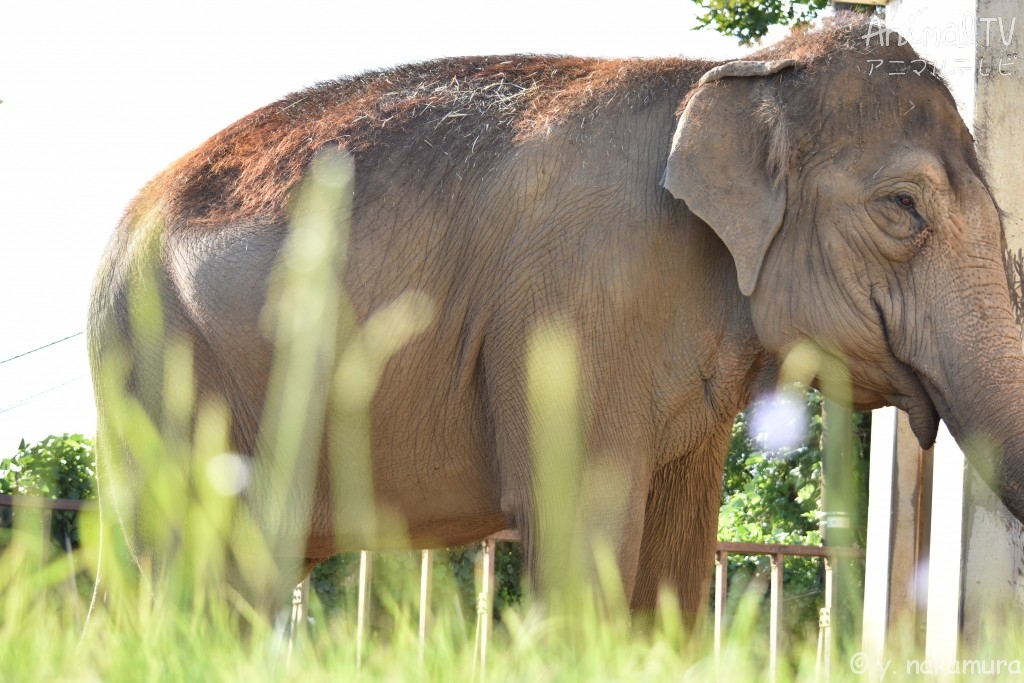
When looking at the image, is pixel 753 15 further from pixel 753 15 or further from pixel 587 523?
pixel 587 523

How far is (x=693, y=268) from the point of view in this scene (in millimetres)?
3990

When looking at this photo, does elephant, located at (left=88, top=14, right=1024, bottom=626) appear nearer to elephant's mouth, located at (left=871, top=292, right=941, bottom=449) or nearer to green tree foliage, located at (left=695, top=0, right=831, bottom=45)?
elephant's mouth, located at (left=871, top=292, right=941, bottom=449)

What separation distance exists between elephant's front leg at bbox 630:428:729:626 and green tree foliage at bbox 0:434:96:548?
11.5 ft

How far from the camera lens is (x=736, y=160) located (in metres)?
3.95

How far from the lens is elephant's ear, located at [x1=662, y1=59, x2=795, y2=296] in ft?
12.7

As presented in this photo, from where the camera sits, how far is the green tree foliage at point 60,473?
7180mm

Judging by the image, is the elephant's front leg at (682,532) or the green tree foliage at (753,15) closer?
the elephant's front leg at (682,532)

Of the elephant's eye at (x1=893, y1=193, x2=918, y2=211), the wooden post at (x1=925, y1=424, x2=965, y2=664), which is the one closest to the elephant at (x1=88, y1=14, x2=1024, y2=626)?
the elephant's eye at (x1=893, y1=193, x2=918, y2=211)

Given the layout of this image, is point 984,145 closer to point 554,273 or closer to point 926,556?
point 926,556

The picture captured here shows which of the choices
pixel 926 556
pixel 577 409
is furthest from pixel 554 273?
pixel 926 556

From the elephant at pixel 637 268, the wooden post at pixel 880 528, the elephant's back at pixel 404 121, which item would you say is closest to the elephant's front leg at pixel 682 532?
the elephant at pixel 637 268

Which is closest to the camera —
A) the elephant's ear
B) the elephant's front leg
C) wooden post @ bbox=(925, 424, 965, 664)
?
the elephant's ear

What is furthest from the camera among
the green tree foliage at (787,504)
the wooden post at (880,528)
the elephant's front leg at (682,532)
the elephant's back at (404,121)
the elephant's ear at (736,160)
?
the green tree foliage at (787,504)

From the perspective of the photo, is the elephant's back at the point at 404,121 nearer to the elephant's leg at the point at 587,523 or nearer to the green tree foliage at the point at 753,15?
the elephant's leg at the point at 587,523
